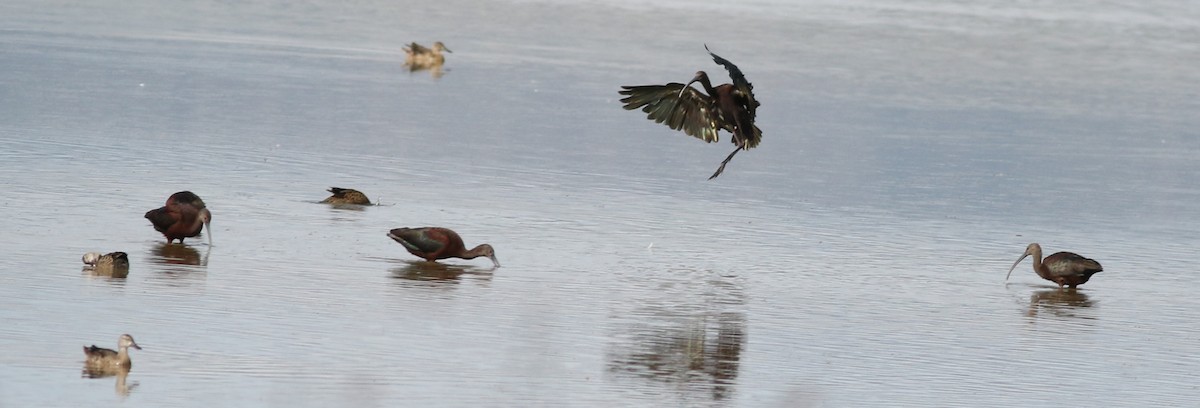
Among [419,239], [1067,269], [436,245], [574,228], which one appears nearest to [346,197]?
[574,228]

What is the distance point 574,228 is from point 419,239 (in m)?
2.38

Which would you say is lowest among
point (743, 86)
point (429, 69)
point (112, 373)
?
point (112, 373)

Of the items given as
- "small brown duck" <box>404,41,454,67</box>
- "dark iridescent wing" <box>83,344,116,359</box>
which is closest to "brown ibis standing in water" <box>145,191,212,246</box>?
"dark iridescent wing" <box>83,344,116,359</box>

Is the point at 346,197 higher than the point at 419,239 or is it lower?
higher

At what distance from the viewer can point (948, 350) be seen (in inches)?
513

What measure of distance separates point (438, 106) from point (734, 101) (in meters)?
11.8

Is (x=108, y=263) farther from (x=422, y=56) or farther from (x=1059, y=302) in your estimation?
(x=422, y=56)

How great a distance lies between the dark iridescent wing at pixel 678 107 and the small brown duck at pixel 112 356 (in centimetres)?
594

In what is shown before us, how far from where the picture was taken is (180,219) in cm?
1490

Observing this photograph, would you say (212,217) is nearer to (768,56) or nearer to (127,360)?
(127,360)

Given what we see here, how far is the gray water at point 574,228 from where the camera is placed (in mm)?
11602

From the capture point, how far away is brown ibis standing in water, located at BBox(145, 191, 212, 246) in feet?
48.9

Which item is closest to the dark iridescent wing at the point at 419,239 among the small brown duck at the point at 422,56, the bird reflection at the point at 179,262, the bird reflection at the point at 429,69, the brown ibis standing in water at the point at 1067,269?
the bird reflection at the point at 179,262

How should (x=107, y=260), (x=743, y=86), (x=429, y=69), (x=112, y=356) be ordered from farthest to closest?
(x=429, y=69) → (x=743, y=86) → (x=107, y=260) → (x=112, y=356)
